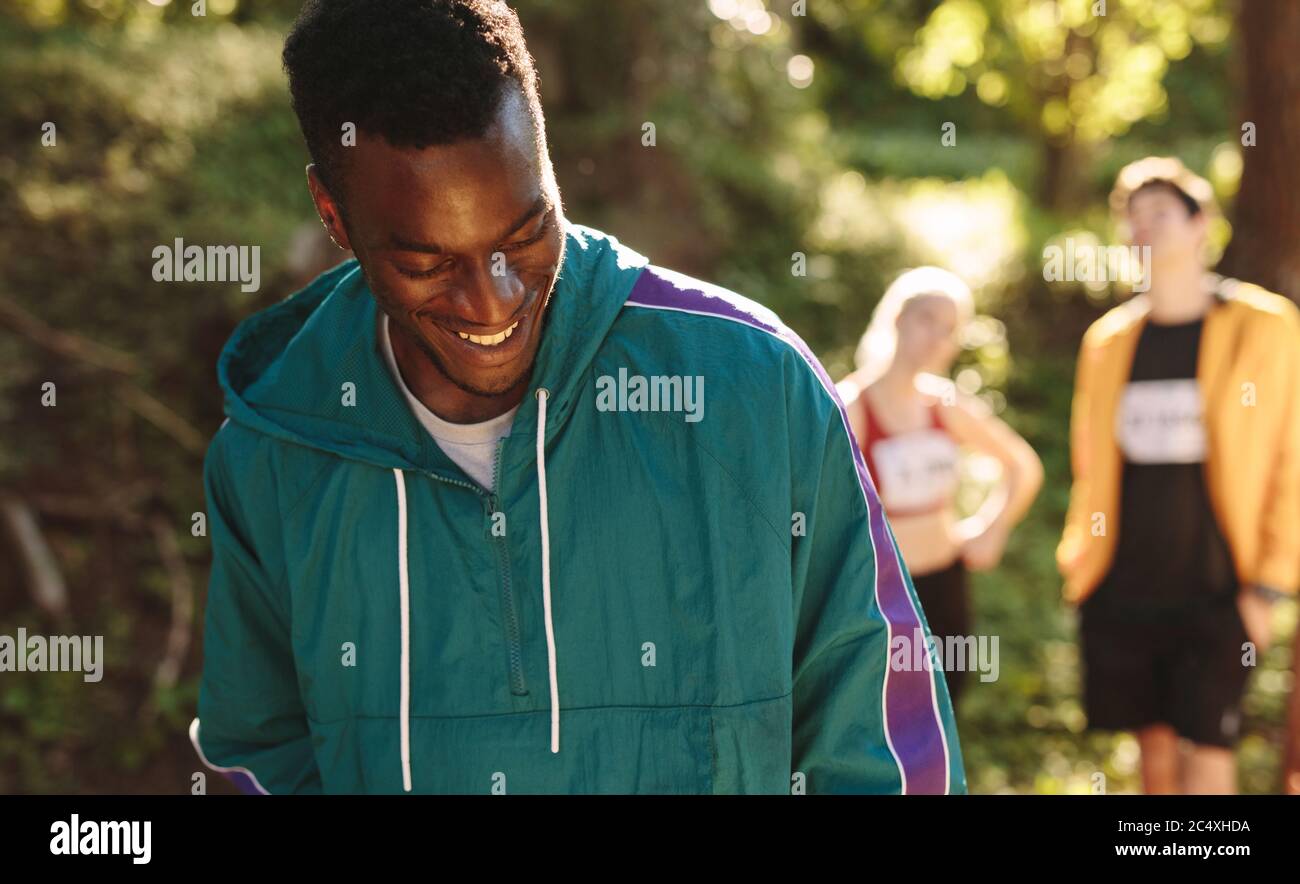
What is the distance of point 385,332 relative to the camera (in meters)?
1.87

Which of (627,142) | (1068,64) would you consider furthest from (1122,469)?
(1068,64)

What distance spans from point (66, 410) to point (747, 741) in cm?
584

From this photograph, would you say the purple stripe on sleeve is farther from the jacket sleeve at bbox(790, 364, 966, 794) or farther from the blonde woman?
the blonde woman

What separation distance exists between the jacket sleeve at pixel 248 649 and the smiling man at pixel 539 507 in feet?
0.06

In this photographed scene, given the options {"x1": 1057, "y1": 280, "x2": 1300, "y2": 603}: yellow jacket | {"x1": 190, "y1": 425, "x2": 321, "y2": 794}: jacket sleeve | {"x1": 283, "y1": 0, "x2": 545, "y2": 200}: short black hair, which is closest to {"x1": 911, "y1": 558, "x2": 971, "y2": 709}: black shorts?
{"x1": 1057, "y1": 280, "x2": 1300, "y2": 603}: yellow jacket

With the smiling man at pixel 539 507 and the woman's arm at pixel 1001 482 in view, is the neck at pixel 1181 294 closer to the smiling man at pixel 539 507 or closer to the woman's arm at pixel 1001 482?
the woman's arm at pixel 1001 482

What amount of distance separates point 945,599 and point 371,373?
3.37 metres

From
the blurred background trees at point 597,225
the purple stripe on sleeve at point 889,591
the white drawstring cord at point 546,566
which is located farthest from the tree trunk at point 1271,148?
the white drawstring cord at point 546,566

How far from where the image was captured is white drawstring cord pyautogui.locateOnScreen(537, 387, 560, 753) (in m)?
1.71

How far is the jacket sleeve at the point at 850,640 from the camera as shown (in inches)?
67.8

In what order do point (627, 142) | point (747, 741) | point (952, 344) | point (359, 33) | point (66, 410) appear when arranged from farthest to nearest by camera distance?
point (627, 142)
point (66, 410)
point (952, 344)
point (747, 741)
point (359, 33)

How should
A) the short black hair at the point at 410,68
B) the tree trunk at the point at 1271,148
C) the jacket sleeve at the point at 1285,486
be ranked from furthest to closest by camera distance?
the tree trunk at the point at 1271,148 → the jacket sleeve at the point at 1285,486 → the short black hair at the point at 410,68

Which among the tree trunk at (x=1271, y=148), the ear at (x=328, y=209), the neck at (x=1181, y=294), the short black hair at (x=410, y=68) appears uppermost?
the tree trunk at (x=1271, y=148)

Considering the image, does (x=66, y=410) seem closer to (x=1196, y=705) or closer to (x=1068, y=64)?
(x=1196, y=705)
